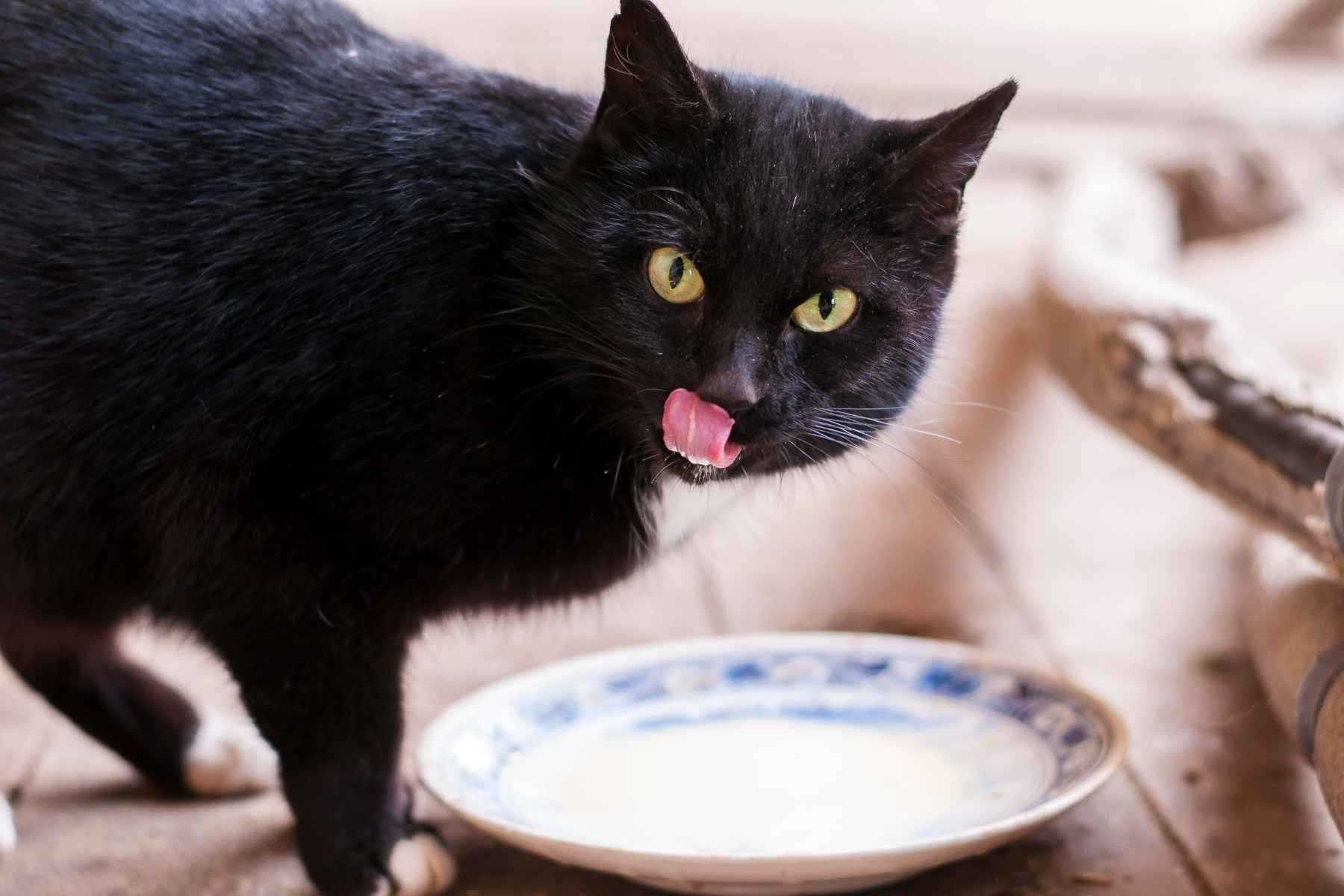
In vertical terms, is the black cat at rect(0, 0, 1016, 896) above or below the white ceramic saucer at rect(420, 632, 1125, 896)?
above

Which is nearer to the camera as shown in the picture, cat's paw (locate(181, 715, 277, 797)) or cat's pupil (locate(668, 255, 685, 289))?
cat's pupil (locate(668, 255, 685, 289))

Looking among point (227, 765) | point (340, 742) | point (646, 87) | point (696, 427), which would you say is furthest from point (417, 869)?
point (646, 87)

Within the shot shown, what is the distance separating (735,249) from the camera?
132 cm

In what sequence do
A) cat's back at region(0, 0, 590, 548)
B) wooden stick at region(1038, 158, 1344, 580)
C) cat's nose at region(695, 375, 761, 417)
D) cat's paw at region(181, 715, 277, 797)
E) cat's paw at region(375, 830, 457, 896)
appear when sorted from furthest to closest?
cat's paw at region(181, 715, 277, 797), wooden stick at region(1038, 158, 1344, 580), cat's paw at region(375, 830, 457, 896), cat's back at region(0, 0, 590, 548), cat's nose at region(695, 375, 761, 417)

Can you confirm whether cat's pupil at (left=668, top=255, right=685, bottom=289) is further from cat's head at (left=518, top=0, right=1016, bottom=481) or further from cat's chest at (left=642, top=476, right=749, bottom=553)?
cat's chest at (left=642, top=476, right=749, bottom=553)

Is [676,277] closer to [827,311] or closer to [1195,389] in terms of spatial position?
[827,311]

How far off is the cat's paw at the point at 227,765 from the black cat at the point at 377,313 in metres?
0.30

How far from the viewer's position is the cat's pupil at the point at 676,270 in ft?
4.41

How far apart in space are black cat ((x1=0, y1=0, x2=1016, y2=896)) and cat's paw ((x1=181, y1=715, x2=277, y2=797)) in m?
0.30

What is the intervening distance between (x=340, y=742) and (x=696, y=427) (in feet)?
1.61

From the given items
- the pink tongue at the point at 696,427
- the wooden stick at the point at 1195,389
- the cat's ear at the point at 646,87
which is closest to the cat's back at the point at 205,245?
the cat's ear at the point at 646,87

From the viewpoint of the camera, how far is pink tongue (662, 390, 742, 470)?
1326 mm

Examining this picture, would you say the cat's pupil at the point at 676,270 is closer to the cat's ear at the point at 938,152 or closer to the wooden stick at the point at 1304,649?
the cat's ear at the point at 938,152

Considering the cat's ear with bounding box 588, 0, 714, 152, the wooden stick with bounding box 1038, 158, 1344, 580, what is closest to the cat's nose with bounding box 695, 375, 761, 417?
the cat's ear with bounding box 588, 0, 714, 152
